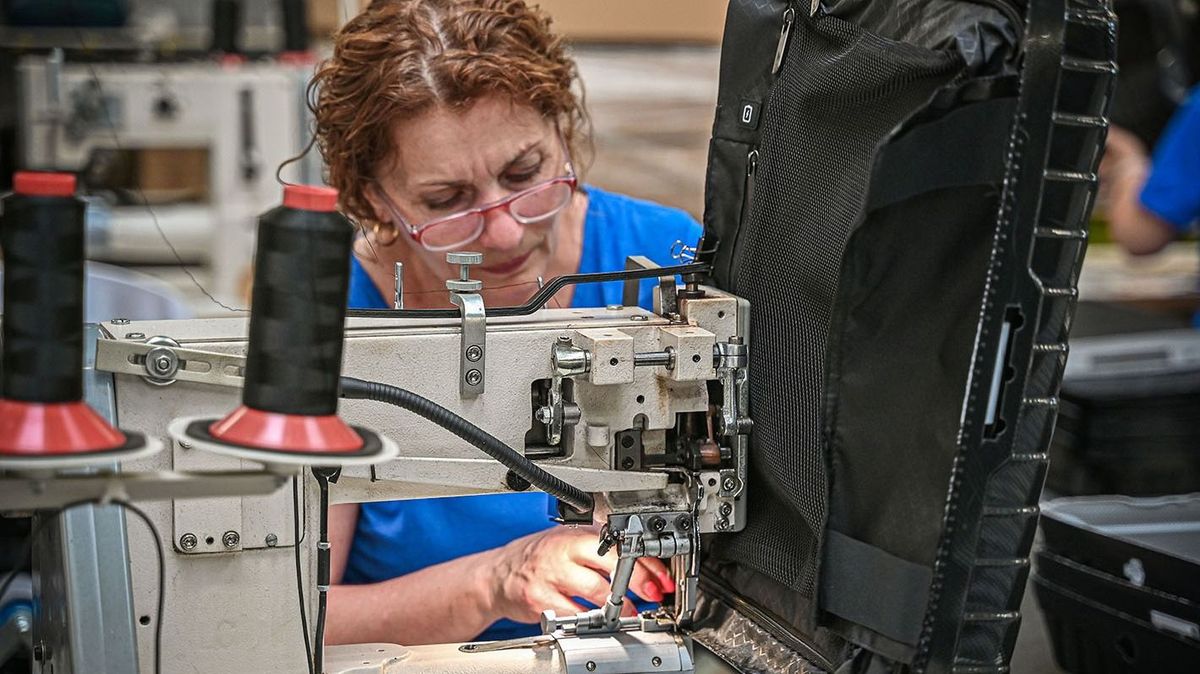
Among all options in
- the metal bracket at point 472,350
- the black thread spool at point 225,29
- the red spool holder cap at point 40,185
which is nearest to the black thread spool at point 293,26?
the black thread spool at point 225,29

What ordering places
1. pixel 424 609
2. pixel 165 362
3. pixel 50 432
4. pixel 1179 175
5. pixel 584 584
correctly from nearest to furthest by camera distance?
pixel 50 432 → pixel 165 362 → pixel 584 584 → pixel 424 609 → pixel 1179 175

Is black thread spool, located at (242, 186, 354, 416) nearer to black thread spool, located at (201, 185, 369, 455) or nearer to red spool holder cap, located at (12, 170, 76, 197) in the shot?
black thread spool, located at (201, 185, 369, 455)

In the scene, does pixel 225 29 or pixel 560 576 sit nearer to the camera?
pixel 560 576

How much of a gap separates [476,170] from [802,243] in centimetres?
50

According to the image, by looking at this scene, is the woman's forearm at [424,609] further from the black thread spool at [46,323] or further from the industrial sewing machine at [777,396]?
the black thread spool at [46,323]

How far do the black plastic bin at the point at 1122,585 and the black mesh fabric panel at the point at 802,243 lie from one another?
610 mm

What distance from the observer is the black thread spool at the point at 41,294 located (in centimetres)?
76

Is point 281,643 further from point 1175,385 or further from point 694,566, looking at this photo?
point 1175,385

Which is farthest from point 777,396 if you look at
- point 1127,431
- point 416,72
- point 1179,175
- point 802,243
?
point 1179,175

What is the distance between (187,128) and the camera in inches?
116

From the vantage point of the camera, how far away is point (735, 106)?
130 centimetres

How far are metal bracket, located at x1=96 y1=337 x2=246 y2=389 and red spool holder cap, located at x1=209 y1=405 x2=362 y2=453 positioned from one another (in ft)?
0.99

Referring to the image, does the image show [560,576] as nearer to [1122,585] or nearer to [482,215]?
[482,215]

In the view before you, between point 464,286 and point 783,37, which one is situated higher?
point 783,37
